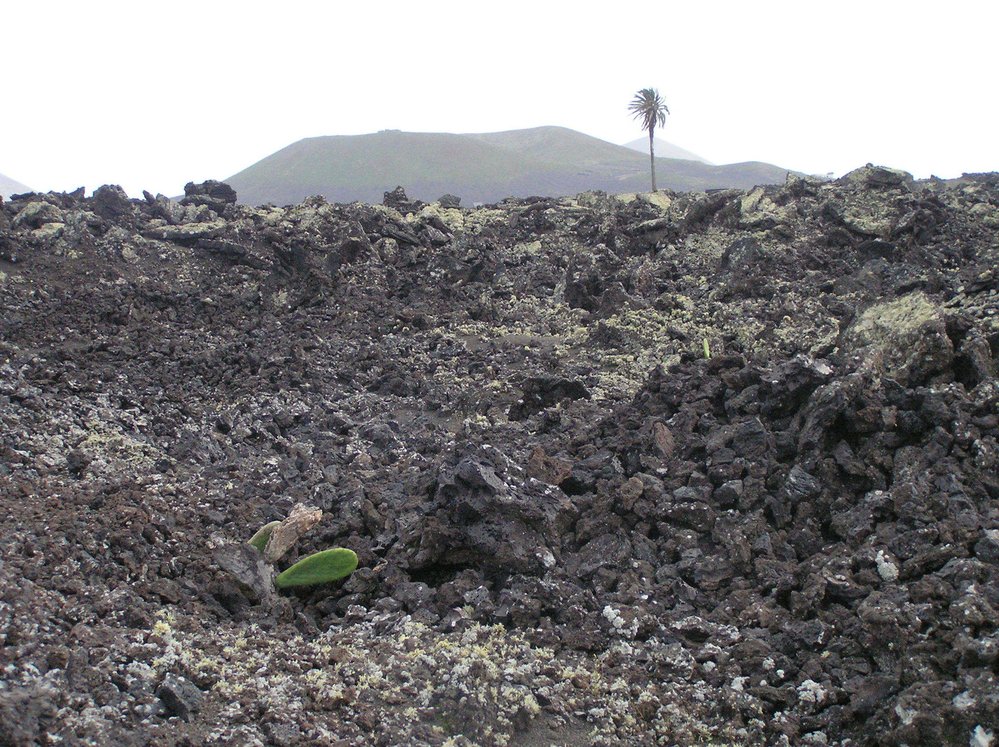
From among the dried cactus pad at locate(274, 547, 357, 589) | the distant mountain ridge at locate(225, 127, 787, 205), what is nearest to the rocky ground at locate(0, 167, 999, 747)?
the dried cactus pad at locate(274, 547, 357, 589)

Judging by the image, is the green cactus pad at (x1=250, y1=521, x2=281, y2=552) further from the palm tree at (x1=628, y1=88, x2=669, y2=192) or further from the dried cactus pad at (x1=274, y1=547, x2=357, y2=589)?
the palm tree at (x1=628, y1=88, x2=669, y2=192)

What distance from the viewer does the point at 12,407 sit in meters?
11.1

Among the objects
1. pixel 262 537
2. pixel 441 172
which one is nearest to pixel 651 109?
pixel 262 537

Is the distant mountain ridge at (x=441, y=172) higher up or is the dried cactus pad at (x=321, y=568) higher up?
the distant mountain ridge at (x=441, y=172)

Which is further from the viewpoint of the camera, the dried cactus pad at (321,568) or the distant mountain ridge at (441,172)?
the distant mountain ridge at (441,172)

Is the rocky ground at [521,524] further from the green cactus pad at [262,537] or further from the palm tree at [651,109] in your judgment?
the palm tree at [651,109]

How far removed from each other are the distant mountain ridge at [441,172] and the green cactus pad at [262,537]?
79539 mm

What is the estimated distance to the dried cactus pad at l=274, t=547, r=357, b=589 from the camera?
7.58 metres

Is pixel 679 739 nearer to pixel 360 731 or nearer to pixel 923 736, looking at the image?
pixel 923 736

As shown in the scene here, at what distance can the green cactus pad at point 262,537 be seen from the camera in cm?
825

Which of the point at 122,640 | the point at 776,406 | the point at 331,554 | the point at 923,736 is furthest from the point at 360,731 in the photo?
the point at 776,406

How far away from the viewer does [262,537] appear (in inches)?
328

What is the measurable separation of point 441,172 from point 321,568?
319ft

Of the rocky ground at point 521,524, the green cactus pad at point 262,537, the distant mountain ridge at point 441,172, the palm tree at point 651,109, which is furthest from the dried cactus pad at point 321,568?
the distant mountain ridge at point 441,172
